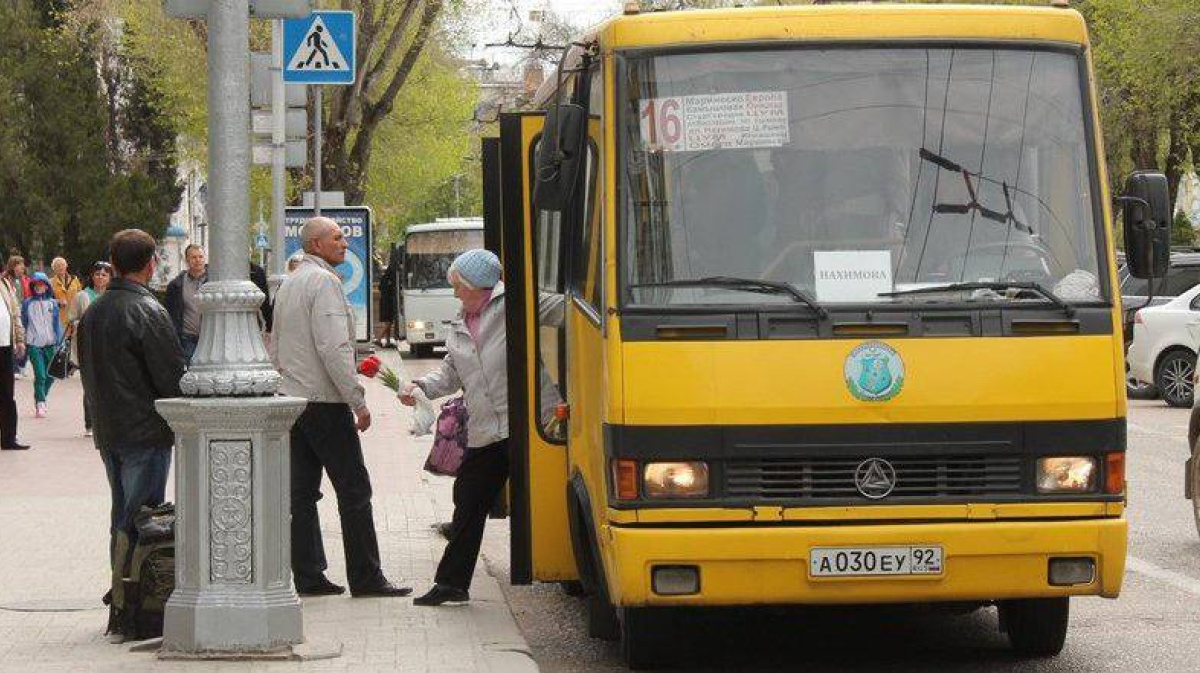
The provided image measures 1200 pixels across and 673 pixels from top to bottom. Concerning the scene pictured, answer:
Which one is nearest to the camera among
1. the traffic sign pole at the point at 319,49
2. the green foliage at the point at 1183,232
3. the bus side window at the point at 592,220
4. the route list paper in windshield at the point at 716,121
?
the route list paper in windshield at the point at 716,121

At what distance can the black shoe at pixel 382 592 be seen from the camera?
1055cm

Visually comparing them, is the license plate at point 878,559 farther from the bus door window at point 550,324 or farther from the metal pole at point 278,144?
the metal pole at point 278,144

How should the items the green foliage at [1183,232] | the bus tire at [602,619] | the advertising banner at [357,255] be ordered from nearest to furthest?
the bus tire at [602,619], the advertising banner at [357,255], the green foliage at [1183,232]

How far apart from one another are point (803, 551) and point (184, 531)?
2.37m

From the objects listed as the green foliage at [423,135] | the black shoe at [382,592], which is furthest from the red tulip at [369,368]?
the green foliage at [423,135]

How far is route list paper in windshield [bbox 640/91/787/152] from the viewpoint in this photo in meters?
8.20

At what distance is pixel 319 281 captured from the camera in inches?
409

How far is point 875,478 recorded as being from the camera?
7898 millimetres

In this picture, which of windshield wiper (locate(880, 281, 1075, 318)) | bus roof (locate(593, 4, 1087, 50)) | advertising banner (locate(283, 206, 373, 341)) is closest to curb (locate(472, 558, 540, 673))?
windshield wiper (locate(880, 281, 1075, 318))

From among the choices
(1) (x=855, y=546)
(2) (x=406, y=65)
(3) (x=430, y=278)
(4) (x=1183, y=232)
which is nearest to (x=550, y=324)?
(1) (x=855, y=546)

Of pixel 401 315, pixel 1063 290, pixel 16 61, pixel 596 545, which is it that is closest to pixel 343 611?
pixel 596 545

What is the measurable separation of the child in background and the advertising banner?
4.09 m

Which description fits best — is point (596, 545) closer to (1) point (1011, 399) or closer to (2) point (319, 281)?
(1) point (1011, 399)

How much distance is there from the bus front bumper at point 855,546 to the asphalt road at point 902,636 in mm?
790
